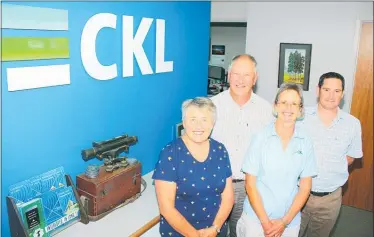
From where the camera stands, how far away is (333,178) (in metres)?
2.59

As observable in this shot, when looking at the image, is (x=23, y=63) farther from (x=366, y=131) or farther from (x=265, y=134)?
(x=366, y=131)

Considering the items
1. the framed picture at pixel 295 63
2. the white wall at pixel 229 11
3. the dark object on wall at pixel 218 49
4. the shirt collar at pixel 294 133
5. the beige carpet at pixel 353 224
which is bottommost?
the beige carpet at pixel 353 224

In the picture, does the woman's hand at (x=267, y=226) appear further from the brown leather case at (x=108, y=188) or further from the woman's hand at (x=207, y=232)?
the brown leather case at (x=108, y=188)

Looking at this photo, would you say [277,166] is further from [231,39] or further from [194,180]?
[231,39]

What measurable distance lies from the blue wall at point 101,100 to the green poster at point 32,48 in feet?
0.10

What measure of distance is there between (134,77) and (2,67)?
1.13 metres

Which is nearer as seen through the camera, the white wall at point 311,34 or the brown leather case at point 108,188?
the brown leather case at point 108,188

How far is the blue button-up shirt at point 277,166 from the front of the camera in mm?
2154

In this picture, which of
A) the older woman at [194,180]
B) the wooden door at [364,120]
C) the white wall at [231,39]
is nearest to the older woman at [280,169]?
the older woman at [194,180]

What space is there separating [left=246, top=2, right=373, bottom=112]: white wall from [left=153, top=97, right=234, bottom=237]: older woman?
2884 mm

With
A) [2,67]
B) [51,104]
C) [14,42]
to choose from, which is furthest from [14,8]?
[51,104]

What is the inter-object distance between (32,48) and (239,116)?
4.66 ft

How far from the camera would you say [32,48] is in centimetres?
207

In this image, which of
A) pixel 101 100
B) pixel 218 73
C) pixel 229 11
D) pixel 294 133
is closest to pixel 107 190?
pixel 101 100
